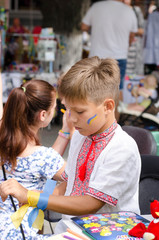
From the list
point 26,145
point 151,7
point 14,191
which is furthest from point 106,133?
point 151,7

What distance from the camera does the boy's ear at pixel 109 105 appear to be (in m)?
1.63

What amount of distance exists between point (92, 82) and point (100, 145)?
26cm

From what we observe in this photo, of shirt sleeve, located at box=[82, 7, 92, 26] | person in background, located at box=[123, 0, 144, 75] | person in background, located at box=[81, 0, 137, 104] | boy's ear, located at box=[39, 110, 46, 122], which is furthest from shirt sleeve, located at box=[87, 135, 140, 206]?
person in background, located at box=[123, 0, 144, 75]

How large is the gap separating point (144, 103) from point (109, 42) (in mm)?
1037

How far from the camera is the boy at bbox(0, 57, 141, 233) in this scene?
1608 millimetres

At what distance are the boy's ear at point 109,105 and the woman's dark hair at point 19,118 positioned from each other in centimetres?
71

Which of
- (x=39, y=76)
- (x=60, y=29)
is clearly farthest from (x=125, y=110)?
(x=60, y=29)

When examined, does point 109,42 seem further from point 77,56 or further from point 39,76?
point 77,56

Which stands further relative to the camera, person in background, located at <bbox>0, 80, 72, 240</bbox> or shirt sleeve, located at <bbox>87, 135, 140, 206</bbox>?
person in background, located at <bbox>0, 80, 72, 240</bbox>

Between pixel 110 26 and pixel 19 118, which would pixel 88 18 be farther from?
pixel 19 118

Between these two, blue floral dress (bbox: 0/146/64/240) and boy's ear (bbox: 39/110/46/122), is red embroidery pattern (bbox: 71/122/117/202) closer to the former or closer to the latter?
blue floral dress (bbox: 0/146/64/240)

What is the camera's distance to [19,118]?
2246 millimetres

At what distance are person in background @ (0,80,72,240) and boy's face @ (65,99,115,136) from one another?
0.64 m

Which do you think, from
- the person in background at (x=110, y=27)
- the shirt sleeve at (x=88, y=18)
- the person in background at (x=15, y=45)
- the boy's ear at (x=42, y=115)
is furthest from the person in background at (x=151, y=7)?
the boy's ear at (x=42, y=115)
